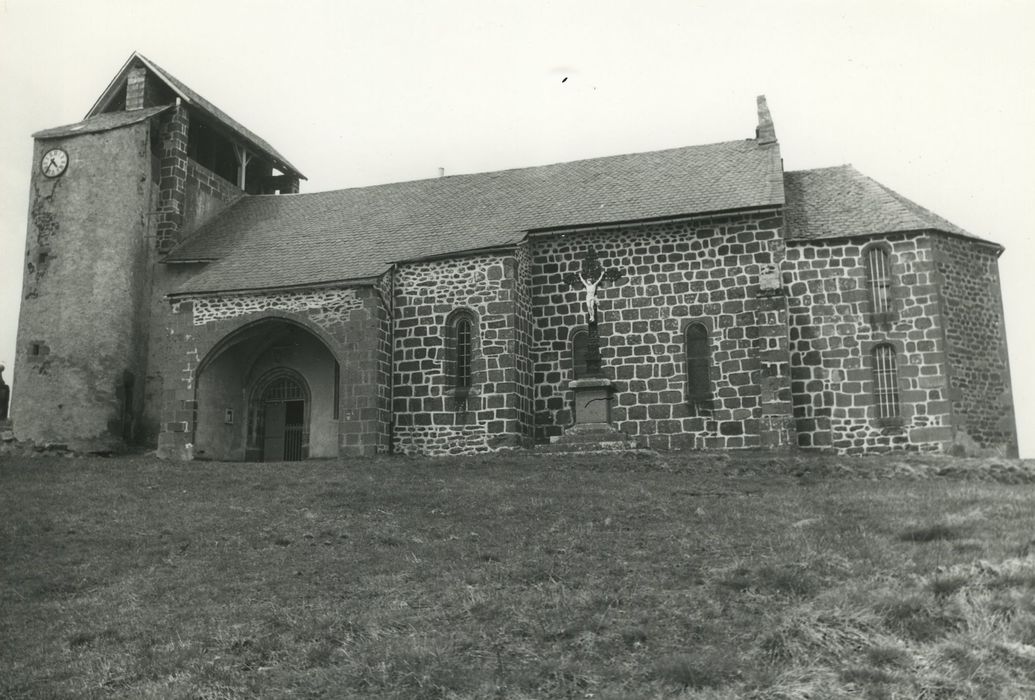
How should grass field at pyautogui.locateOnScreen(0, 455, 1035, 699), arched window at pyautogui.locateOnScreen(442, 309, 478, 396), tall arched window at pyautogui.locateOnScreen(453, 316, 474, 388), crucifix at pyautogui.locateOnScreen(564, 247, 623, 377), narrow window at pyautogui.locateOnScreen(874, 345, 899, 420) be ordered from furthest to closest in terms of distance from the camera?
tall arched window at pyautogui.locateOnScreen(453, 316, 474, 388), arched window at pyautogui.locateOnScreen(442, 309, 478, 396), narrow window at pyautogui.locateOnScreen(874, 345, 899, 420), crucifix at pyautogui.locateOnScreen(564, 247, 623, 377), grass field at pyautogui.locateOnScreen(0, 455, 1035, 699)

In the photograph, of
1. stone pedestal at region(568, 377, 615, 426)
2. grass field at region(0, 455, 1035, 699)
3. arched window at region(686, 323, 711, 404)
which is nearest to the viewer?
grass field at region(0, 455, 1035, 699)

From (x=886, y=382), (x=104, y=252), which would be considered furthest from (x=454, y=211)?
(x=886, y=382)

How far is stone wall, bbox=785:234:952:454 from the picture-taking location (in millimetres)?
21750

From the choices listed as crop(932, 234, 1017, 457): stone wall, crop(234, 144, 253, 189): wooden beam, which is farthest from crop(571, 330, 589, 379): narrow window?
crop(234, 144, 253, 189): wooden beam

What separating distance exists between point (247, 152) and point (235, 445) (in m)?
11.2

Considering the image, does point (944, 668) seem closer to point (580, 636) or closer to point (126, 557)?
point (580, 636)

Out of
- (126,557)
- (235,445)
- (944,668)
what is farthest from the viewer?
(235,445)

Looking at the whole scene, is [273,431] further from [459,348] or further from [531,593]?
[531,593]

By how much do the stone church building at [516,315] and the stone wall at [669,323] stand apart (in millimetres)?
52

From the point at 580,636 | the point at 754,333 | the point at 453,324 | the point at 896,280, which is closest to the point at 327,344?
the point at 453,324

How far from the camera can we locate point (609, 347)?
2319cm

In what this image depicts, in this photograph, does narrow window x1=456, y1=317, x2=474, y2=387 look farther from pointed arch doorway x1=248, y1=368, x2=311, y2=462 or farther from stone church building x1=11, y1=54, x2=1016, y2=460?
pointed arch doorway x1=248, y1=368, x2=311, y2=462

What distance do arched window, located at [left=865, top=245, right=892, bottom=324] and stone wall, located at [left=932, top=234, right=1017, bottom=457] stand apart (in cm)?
112

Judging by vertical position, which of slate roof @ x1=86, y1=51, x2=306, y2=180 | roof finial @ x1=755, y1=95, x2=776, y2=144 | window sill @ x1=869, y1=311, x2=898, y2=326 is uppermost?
slate roof @ x1=86, y1=51, x2=306, y2=180
